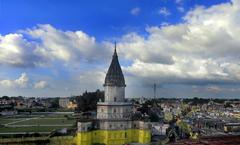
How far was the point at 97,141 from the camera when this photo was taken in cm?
4403

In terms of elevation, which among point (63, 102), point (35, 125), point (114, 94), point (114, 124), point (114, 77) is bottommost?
point (35, 125)

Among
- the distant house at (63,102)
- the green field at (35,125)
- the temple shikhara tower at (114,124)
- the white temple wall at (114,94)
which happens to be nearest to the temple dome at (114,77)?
the temple shikhara tower at (114,124)

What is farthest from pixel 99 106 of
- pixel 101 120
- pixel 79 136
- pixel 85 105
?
pixel 85 105

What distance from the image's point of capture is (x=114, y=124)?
144 feet

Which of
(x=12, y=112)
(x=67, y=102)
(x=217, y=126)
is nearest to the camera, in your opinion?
(x=217, y=126)

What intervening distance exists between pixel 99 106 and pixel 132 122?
4.44m

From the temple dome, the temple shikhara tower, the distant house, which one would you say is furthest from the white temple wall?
the distant house

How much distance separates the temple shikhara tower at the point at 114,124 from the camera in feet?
142

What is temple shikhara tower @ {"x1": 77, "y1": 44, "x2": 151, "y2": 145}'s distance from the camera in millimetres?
43312

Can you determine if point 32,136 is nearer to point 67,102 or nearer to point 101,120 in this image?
point 101,120

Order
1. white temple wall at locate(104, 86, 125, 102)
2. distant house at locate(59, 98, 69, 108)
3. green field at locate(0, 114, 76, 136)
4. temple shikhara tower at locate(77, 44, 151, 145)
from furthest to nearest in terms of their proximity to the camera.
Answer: distant house at locate(59, 98, 69, 108)
green field at locate(0, 114, 76, 136)
white temple wall at locate(104, 86, 125, 102)
temple shikhara tower at locate(77, 44, 151, 145)

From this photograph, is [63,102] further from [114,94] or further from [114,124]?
[114,124]

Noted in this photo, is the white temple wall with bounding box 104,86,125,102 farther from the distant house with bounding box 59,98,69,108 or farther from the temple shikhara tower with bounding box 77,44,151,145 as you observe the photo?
the distant house with bounding box 59,98,69,108

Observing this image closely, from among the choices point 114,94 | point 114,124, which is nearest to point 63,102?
point 114,94
